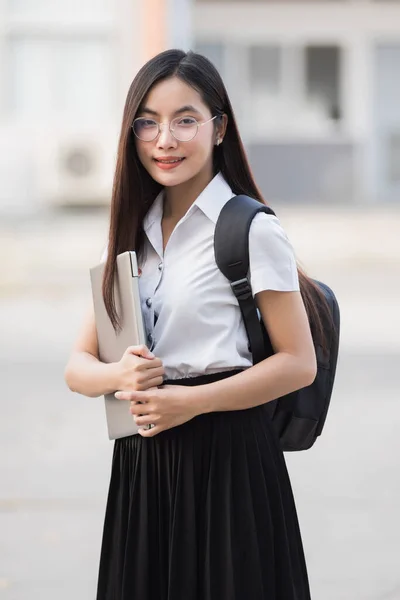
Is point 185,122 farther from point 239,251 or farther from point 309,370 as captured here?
point 309,370

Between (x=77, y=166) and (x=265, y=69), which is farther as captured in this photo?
(x=265, y=69)

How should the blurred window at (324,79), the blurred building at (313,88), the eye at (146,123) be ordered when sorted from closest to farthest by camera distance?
the eye at (146,123)
the blurred building at (313,88)
the blurred window at (324,79)

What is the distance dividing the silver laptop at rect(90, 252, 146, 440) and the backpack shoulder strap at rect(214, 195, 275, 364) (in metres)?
0.18

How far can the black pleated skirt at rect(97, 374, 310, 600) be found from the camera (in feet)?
7.70

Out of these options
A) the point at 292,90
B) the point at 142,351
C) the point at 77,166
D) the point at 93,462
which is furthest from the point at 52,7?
the point at 142,351

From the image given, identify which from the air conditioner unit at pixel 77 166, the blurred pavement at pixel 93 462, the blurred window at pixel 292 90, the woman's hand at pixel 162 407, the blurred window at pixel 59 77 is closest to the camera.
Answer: the woman's hand at pixel 162 407

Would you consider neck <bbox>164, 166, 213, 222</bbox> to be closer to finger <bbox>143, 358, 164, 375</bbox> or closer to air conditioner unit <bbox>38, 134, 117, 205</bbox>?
finger <bbox>143, 358, 164, 375</bbox>

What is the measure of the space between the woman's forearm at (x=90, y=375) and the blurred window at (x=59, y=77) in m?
13.8

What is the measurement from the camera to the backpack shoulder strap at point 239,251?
7.45 feet

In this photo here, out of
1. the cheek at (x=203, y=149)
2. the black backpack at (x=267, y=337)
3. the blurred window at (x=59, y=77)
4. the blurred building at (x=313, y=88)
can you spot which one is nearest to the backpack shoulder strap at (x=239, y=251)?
the black backpack at (x=267, y=337)

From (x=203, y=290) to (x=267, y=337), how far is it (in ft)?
0.59

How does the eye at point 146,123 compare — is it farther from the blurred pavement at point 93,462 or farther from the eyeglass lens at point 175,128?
the blurred pavement at point 93,462

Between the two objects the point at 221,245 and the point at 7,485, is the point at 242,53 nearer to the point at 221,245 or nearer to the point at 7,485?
the point at 7,485

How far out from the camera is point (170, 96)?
2.34 metres
